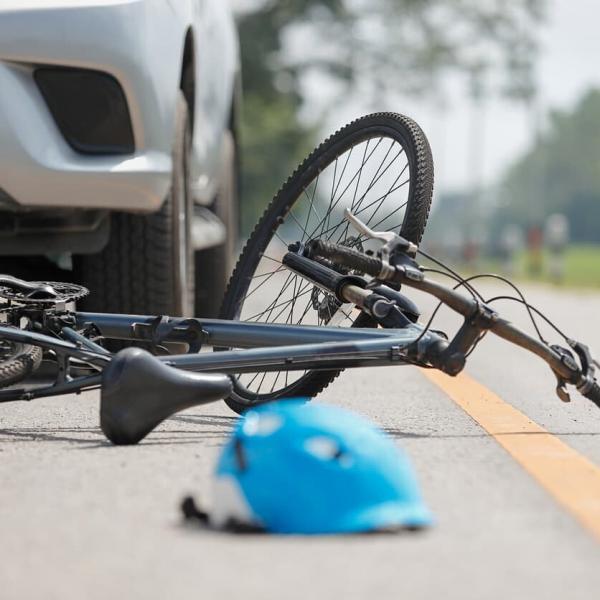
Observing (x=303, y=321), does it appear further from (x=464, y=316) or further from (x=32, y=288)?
(x=464, y=316)

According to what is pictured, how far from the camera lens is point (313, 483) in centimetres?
281

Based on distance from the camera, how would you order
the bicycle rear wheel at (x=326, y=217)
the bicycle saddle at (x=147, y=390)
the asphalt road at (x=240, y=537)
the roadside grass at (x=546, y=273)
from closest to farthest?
the asphalt road at (x=240, y=537) → the bicycle saddle at (x=147, y=390) → the bicycle rear wheel at (x=326, y=217) → the roadside grass at (x=546, y=273)

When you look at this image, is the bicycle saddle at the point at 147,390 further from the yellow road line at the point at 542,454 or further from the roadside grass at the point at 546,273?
the roadside grass at the point at 546,273

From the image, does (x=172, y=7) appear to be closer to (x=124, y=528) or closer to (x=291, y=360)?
(x=291, y=360)

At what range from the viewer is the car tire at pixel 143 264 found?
18.3 ft

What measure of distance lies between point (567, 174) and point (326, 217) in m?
141

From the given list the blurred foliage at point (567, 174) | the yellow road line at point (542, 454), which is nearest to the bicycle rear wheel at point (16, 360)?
the yellow road line at point (542, 454)

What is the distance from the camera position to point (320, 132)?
38125 mm

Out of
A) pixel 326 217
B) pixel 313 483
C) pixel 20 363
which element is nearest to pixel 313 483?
pixel 313 483

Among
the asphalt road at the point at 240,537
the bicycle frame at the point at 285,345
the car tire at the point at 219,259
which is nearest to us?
the asphalt road at the point at 240,537

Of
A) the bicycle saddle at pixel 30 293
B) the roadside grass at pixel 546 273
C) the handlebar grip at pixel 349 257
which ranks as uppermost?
the handlebar grip at pixel 349 257

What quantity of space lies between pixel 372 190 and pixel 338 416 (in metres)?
2.09

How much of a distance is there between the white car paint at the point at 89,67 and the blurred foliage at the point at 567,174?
12072 cm

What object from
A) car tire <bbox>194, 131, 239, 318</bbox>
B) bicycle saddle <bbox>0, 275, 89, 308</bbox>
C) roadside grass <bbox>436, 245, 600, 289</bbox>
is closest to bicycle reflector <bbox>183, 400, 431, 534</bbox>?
bicycle saddle <bbox>0, 275, 89, 308</bbox>
